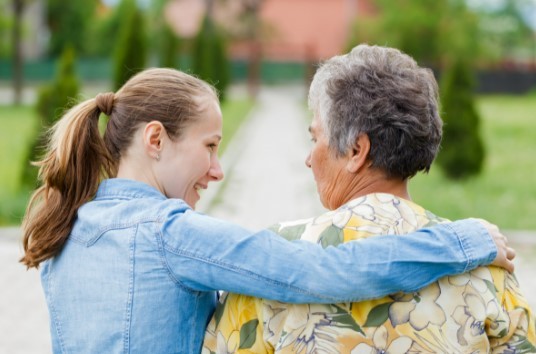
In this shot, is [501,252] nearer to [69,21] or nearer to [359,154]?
[359,154]

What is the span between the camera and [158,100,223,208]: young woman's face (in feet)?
7.66

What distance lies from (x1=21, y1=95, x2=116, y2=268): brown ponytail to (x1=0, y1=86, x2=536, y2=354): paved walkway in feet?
12.4

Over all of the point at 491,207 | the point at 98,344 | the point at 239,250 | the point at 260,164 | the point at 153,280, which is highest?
the point at 239,250

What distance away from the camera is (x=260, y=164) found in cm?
1722

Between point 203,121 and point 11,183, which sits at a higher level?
point 203,121

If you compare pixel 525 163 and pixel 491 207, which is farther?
pixel 525 163

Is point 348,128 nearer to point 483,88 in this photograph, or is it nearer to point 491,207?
point 491,207

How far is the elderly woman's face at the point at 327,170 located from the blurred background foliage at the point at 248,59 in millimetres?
7203

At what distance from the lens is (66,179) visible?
7.64 feet

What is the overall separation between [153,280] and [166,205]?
184 millimetres

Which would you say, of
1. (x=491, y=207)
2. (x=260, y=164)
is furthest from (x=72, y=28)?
(x=491, y=207)

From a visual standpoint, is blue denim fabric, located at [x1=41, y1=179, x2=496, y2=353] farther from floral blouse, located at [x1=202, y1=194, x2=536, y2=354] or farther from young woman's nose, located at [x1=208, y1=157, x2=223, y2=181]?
young woman's nose, located at [x1=208, y1=157, x2=223, y2=181]

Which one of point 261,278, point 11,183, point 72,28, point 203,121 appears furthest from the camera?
point 72,28

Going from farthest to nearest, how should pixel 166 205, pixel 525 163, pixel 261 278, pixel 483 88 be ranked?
1. pixel 483 88
2. pixel 525 163
3. pixel 166 205
4. pixel 261 278
